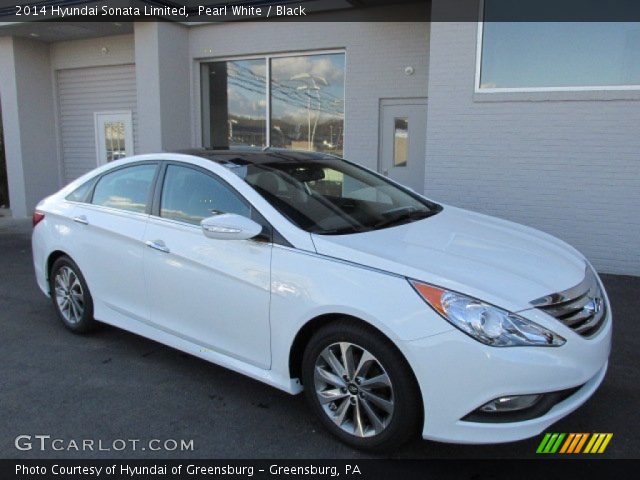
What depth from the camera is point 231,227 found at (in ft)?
10.0

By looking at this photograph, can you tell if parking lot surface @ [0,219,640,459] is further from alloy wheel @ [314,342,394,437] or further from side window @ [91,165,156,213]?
side window @ [91,165,156,213]

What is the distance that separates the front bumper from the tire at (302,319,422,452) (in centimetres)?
10

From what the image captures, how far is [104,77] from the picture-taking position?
11422 mm

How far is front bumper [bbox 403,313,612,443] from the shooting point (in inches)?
94.6

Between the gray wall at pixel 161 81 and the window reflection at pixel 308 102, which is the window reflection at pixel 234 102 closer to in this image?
the window reflection at pixel 308 102

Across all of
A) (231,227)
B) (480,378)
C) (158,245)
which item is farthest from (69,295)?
(480,378)

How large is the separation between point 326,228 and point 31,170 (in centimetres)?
1060

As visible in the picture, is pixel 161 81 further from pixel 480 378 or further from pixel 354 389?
pixel 480 378

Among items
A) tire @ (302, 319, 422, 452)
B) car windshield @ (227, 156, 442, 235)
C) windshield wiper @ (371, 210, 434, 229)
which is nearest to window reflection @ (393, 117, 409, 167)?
car windshield @ (227, 156, 442, 235)

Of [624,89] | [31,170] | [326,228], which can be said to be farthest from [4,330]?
[31,170]

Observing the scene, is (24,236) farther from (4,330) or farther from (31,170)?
(4,330)

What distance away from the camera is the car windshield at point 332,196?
10.7 feet

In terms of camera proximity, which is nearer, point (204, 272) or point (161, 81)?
point (204, 272)

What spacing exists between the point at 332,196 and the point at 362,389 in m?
1.43
